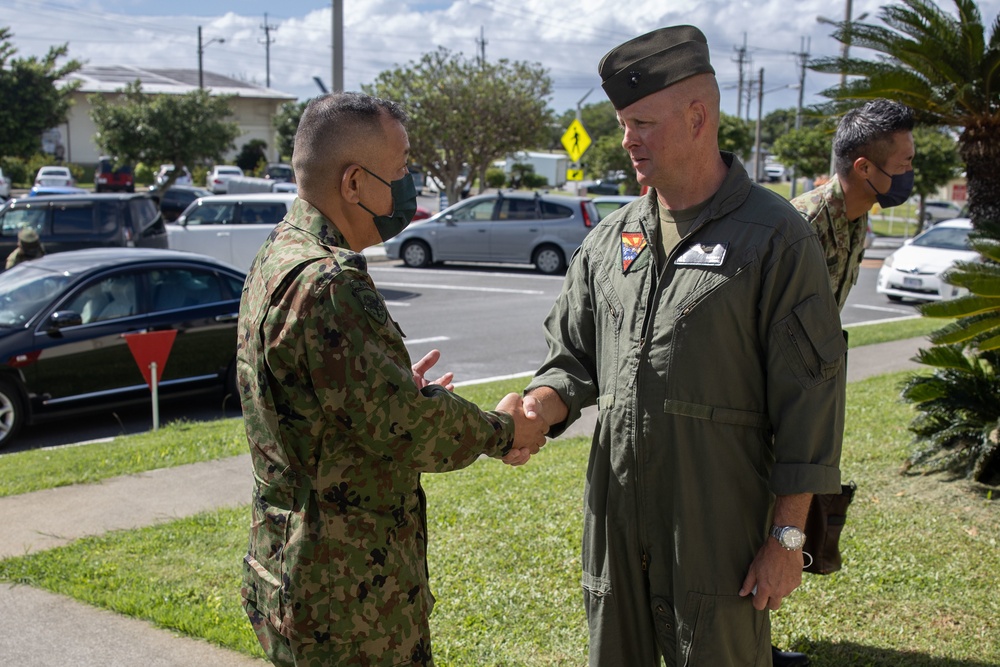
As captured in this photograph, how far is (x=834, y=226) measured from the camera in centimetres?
391

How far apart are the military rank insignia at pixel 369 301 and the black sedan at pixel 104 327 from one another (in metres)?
7.00

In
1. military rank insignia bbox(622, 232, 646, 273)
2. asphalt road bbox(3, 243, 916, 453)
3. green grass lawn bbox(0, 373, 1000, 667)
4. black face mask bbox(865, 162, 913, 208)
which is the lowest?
asphalt road bbox(3, 243, 916, 453)

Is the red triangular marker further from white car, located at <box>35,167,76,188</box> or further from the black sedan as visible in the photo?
white car, located at <box>35,167,76,188</box>

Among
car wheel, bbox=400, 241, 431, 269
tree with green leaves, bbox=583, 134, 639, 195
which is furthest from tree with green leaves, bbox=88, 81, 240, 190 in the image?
tree with green leaves, bbox=583, 134, 639, 195

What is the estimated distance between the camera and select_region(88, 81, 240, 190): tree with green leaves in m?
34.2

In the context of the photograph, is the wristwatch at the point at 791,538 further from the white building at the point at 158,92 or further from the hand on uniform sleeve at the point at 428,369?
the white building at the point at 158,92

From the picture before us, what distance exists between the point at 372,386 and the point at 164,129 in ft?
114

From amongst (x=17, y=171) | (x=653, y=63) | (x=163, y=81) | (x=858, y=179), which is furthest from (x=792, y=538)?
(x=163, y=81)

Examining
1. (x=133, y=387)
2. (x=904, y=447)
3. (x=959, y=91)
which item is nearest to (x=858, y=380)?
(x=904, y=447)

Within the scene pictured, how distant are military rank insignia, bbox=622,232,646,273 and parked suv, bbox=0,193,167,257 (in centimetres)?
1307

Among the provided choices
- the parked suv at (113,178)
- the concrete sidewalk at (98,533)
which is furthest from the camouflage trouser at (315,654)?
the parked suv at (113,178)

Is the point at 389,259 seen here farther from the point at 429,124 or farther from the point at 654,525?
the point at 654,525

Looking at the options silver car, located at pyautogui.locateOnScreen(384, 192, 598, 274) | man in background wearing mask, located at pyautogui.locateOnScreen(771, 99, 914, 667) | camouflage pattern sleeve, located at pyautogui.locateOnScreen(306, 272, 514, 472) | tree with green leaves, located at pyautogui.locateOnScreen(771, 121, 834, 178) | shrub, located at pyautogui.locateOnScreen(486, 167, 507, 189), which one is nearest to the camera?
camouflage pattern sleeve, located at pyautogui.locateOnScreen(306, 272, 514, 472)

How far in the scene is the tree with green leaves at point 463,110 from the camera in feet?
97.3
